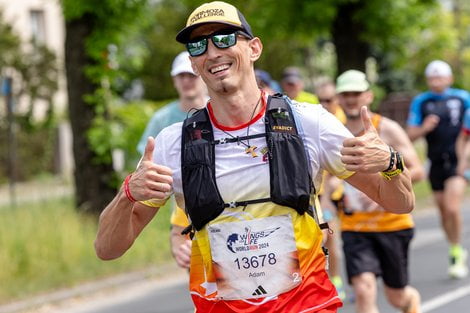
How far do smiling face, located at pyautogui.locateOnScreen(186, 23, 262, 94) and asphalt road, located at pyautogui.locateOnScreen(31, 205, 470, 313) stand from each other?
543cm

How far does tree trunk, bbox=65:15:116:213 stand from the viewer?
14.5 meters

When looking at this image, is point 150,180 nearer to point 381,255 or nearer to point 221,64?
point 221,64

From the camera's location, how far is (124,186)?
4008 mm

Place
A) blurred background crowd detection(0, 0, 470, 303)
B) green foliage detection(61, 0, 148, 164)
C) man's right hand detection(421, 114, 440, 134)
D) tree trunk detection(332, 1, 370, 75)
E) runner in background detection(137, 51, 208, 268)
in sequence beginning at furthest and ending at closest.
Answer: tree trunk detection(332, 1, 370, 75) < green foliage detection(61, 0, 148, 164) < blurred background crowd detection(0, 0, 470, 303) < man's right hand detection(421, 114, 440, 134) < runner in background detection(137, 51, 208, 268)

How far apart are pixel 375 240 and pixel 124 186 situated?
402 cm

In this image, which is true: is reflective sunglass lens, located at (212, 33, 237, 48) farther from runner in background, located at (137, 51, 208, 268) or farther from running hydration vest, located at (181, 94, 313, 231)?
runner in background, located at (137, 51, 208, 268)

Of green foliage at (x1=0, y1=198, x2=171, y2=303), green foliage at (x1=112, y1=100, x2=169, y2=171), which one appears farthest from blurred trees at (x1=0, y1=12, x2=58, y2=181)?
green foliage at (x1=0, y1=198, x2=171, y2=303)

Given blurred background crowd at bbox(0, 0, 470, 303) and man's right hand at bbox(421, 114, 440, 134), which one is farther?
blurred background crowd at bbox(0, 0, 470, 303)

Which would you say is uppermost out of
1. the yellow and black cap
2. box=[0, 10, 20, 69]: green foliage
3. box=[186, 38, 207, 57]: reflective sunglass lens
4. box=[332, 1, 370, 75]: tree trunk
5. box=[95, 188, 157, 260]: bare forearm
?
Answer: box=[0, 10, 20, 69]: green foliage

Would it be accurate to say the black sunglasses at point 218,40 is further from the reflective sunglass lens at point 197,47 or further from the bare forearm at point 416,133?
the bare forearm at point 416,133

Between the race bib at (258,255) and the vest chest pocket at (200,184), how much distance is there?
8 cm

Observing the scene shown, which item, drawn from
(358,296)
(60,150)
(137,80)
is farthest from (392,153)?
(137,80)

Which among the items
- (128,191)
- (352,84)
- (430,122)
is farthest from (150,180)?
(430,122)

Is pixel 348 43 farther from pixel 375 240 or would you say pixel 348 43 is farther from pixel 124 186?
pixel 124 186
